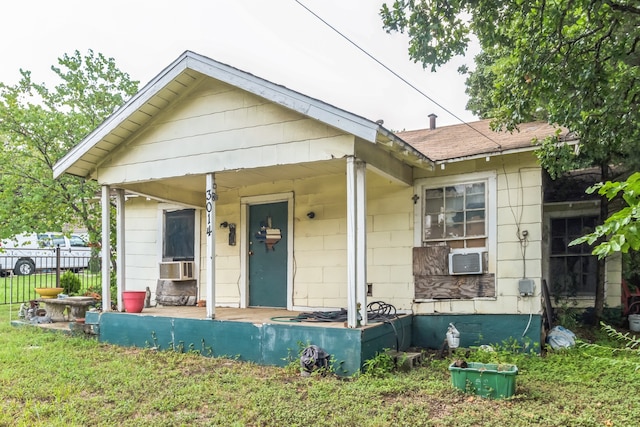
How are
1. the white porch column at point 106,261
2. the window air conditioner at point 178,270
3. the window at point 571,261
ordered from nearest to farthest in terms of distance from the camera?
the white porch column at point 106,261 < the window at point 571,261 < the window air conditioner at point 178,270

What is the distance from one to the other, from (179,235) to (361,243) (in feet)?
16.2

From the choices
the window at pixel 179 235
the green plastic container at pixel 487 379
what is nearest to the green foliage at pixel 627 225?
the green plastic container at pixel 487 379

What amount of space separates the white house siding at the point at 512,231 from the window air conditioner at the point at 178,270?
4.91 m

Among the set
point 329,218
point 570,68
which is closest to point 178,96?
point 329,218

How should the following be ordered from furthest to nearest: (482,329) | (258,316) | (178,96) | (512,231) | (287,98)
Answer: (258,316)
(178,96)
(482,329)
(512,231)
(287,98)

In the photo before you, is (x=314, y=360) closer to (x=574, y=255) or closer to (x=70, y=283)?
(x=574, y=255)

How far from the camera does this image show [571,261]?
7703 millimetres

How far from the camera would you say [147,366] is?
5250 mm

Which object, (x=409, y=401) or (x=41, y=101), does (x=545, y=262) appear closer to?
(x=409, y=401)

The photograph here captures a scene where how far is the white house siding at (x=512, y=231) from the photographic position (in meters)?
5.79

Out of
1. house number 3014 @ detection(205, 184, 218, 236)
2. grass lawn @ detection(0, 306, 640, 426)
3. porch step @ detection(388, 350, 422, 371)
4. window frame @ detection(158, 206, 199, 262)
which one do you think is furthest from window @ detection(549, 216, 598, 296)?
window frame @ detection(158, 206, 199, 262)

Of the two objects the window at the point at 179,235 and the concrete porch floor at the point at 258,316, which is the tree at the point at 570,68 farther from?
the window at the point at 179,235

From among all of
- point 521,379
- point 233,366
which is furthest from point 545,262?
point 233,366

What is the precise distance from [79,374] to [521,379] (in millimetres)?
4862
